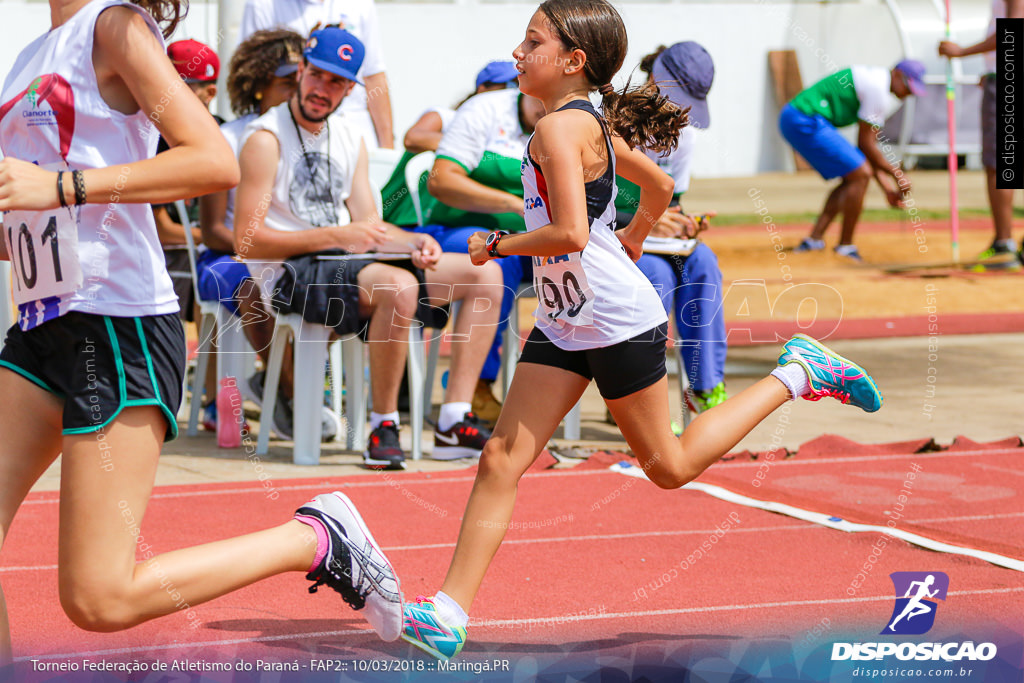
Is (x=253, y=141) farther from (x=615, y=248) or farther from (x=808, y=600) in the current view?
(x=808, y=600)

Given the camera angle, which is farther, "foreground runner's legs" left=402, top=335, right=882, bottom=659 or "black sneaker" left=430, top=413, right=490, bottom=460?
"black sneaker" left=430, top=413, right=490, bottom=460

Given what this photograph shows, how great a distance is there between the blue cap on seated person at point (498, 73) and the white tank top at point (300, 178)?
100cm

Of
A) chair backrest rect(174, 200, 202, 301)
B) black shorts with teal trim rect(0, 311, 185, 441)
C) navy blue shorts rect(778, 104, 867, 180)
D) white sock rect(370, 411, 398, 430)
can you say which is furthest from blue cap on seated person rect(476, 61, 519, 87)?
navy blue shorts rect(778, 104, 867, 180)

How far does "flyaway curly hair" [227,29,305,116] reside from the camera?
20.3ft

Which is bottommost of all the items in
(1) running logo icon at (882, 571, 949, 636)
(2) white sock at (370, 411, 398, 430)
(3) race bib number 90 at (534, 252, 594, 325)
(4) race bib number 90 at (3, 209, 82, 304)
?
(2) white sock at (370, 411, 398, 430)

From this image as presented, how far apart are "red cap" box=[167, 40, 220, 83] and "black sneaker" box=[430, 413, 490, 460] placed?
2176 millimetres

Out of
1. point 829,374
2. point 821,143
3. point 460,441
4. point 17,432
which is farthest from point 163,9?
point 821,143

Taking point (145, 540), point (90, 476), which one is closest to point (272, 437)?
point (145, 540)

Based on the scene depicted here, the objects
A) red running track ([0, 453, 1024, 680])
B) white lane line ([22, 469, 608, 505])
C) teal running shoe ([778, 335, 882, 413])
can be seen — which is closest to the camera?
red running track ([0, 453, 1024, 680])

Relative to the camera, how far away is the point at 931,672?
308cm

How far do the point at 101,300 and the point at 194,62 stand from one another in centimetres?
401

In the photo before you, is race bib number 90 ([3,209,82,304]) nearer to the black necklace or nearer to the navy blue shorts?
the black necklace

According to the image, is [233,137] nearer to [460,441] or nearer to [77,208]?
[460,441]

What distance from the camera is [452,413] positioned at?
18.6 ft
